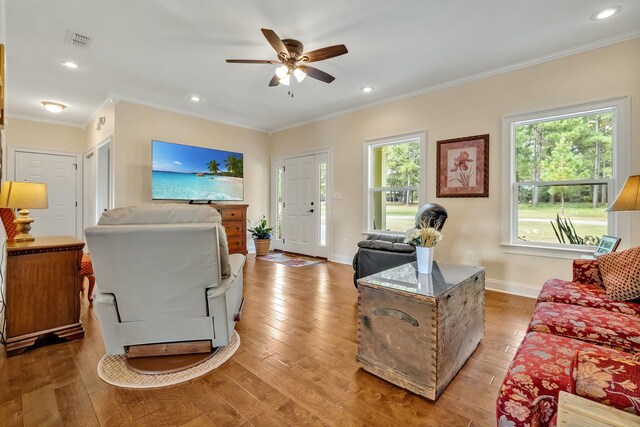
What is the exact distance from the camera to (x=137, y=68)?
3.51 m

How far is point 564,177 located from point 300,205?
4171mm

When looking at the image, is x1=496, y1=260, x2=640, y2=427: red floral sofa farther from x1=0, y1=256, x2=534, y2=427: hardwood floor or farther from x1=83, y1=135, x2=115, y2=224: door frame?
x1=83, y1=135, x2=115, y2=224: door frame

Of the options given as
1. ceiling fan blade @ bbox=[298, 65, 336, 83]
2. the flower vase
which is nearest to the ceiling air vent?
ceiling fan blade @ bbox=[298, 65, 336, 83]

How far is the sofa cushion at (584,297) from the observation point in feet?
5.56

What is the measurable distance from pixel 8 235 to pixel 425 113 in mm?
4799

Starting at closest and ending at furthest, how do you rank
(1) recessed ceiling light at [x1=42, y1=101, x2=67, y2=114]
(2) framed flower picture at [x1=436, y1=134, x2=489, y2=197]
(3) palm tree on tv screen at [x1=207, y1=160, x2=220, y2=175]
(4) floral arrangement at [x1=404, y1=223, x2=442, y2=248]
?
(4) floral arrangement at [x1=404, y1=223, x2=442, y2=248] → (2) framed flower picture at [x1=436, y1=134, x2=489, y2=197] → (1) recessed ceiling light at [x1=42, y1=101, x2=67, y2=114] → (3) palm tree on tv screen at [x1=207, y1=160, x2=220, y2=175]

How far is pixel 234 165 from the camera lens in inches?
222

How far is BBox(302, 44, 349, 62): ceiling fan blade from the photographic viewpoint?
2554 mm

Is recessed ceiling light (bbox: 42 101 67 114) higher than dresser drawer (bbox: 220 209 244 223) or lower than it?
higher

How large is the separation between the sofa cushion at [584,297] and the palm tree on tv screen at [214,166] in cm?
502

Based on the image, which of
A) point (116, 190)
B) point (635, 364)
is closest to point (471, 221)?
point (635, 364)

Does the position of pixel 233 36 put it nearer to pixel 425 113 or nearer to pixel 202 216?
pixel 202 216

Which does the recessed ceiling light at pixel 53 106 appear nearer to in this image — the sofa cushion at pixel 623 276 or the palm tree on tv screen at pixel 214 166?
the palm tree on tv screen at pixel 214 166

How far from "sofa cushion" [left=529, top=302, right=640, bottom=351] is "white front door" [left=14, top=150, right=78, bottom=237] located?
7604 mm
